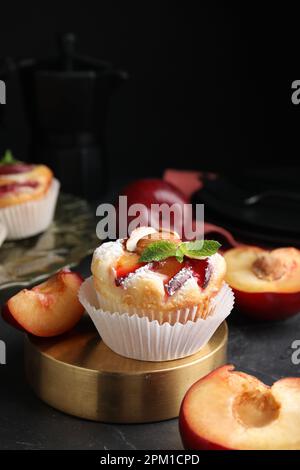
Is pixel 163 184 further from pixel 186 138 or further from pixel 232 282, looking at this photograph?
pixel 186 138

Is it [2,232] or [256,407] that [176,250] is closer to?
[256,407]

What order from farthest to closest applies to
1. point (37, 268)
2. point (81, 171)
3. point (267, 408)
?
1. point (81, 171)
2. point (37, 268)
3. point (267, 408)

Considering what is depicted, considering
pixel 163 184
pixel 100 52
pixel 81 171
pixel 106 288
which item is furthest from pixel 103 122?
pixel 106 288

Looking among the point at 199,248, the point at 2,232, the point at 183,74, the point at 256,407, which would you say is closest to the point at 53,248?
the point at 2,232

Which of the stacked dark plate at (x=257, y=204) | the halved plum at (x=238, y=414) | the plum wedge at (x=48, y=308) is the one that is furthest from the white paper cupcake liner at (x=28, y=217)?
the halved plum at (x=238, y=414)

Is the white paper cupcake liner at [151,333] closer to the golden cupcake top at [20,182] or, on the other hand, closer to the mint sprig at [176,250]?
the mint sprig at [176,250]

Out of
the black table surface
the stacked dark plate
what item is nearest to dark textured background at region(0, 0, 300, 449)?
the stacked dark plate
